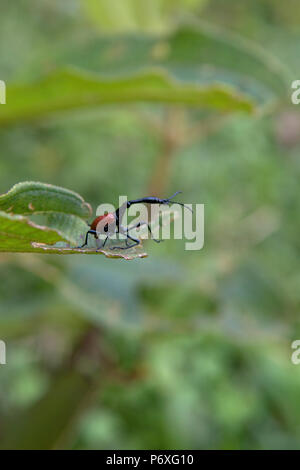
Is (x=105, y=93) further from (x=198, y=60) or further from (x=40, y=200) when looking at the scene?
(x=40, y=200)

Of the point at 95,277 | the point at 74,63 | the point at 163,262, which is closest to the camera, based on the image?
the point at 74,63

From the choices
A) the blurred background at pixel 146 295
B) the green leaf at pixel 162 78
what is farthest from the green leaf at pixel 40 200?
the blurred background at pixel 146 295

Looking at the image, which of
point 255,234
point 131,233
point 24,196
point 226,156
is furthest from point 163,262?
point 226,156

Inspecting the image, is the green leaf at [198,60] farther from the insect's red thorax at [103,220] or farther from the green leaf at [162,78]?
the insect's red thorax at [103,220]

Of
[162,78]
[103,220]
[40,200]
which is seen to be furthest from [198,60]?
[40,200]

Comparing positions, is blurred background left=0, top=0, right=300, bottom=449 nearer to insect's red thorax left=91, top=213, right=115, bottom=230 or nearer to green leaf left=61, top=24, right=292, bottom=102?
green leaf left=61, top=24, right=292, bottom=102

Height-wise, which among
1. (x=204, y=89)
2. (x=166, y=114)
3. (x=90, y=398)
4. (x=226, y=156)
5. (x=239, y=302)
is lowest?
(x=90, y=398)

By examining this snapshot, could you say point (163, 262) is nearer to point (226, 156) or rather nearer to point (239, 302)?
point (239, 302)
